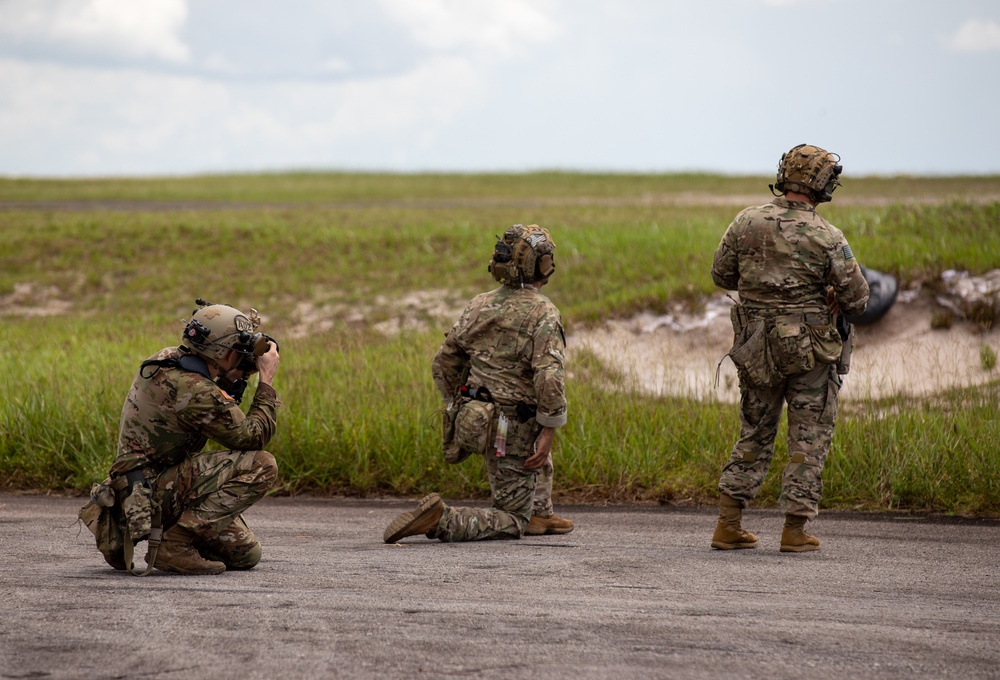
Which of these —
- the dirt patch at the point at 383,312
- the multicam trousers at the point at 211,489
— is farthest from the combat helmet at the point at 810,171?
the dirt patch at the point at 383,312

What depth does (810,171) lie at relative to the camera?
726 cm

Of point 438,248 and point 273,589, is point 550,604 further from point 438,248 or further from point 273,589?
point 438,248

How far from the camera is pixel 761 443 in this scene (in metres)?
7.42

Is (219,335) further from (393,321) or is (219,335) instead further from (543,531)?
(393,321)

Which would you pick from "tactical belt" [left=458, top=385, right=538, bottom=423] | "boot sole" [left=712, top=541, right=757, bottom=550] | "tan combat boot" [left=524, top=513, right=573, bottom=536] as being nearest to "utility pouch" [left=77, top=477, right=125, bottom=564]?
"tactical belt" [left=458, top=385, right=538, bottom=423]

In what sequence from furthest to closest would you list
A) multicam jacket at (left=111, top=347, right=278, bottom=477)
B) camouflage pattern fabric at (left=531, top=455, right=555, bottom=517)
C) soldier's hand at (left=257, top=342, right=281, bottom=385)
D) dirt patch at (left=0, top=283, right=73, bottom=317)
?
dirt patch at (left=0, top=283, right=73, bottom=317)
camouflage pattern fabric at (left=531, top=455, right=555, bottom=517)
soldier's hand at (left=257, top=342, right=281, bottom=385)
multicam jacket at (left=111, top=347, right=278, bottom=477)

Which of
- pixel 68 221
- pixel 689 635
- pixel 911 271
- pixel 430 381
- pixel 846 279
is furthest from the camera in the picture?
pixel 68 221

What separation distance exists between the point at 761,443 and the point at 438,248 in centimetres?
1817

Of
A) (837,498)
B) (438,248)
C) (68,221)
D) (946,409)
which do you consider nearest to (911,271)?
Result: (946,409)

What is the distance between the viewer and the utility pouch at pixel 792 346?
712cm

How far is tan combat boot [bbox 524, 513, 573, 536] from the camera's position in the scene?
26.6 ft

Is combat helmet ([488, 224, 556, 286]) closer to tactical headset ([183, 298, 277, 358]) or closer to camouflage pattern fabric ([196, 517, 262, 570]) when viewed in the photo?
tactical headset ([183, 298, 277, 358])

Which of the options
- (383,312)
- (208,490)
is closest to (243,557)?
(208,490)

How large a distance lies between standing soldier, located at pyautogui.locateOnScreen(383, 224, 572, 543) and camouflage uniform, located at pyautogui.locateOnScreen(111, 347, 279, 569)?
1.24 metres
